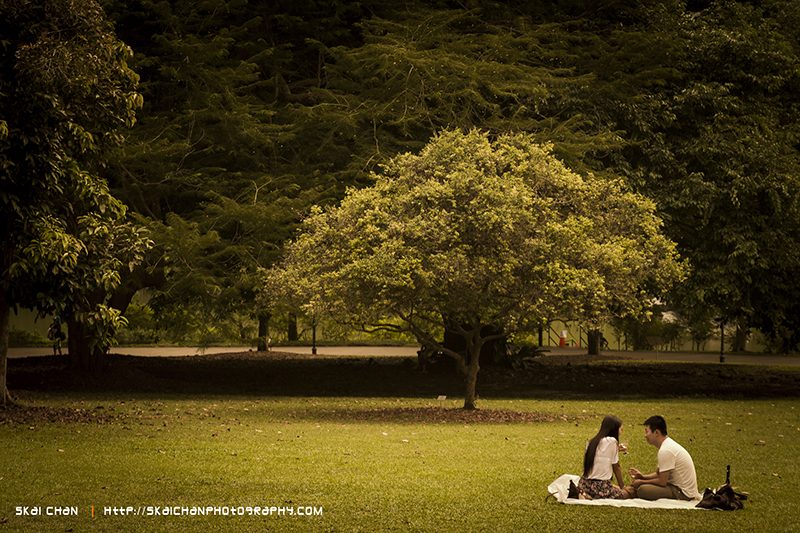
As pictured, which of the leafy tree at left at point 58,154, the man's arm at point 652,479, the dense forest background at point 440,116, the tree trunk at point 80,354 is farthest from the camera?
the tree trunk at point 80,354

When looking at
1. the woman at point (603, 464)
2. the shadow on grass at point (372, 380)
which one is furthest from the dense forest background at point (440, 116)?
the woman at point (603, 464)

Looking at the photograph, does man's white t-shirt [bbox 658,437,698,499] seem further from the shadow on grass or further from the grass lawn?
the shadow on grass

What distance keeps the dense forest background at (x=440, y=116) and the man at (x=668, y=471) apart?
11883mm

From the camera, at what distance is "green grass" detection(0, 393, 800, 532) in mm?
7266

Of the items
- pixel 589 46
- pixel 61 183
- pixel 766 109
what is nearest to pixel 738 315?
pixel 766 109

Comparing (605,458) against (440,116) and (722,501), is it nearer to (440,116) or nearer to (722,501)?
(722,501)

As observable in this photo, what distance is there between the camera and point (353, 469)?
9.74 metres

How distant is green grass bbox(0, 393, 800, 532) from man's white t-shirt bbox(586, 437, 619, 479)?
0.39 m

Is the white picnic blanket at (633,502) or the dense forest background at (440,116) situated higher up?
the dense forest background at (440,116)

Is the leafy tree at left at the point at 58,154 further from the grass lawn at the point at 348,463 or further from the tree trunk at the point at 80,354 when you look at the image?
the tree trunk at the point at 80,354

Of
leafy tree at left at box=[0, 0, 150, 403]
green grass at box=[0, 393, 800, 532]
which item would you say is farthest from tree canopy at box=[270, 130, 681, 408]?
leafy tree at left at box=[0, 0, 150, 403]

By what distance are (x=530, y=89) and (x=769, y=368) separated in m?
22.6

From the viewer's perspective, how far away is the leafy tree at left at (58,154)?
12.9 m

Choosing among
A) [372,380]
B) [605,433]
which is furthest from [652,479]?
[372,380]
